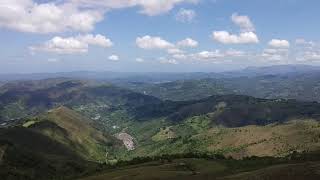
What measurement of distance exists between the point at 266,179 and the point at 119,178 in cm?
7134

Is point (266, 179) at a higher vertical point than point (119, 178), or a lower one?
higher

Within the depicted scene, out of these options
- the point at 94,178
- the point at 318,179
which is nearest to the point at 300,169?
the point at 318,179

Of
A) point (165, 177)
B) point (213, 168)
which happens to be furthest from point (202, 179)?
point (213, 168)

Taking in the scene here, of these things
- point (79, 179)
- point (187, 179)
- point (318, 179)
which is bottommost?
point (79, 179)

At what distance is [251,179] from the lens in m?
119

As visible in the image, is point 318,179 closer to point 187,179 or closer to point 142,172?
point 187,179

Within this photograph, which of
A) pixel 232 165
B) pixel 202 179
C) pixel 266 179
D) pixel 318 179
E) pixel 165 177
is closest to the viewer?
pixel 318 179

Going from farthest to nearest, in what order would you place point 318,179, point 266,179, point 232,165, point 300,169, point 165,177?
point 232,165 < point 165,177 < point 300,169 < point 266,179 < point 318,179

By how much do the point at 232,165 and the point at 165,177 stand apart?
49.2m

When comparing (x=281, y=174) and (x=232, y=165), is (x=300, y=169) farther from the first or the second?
(x=232, y=165)

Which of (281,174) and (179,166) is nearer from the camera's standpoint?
(281,174)

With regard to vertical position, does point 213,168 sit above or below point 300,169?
below

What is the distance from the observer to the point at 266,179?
114 meters

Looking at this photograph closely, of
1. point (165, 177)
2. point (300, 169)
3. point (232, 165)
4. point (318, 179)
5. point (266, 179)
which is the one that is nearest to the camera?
point (318, 179)
